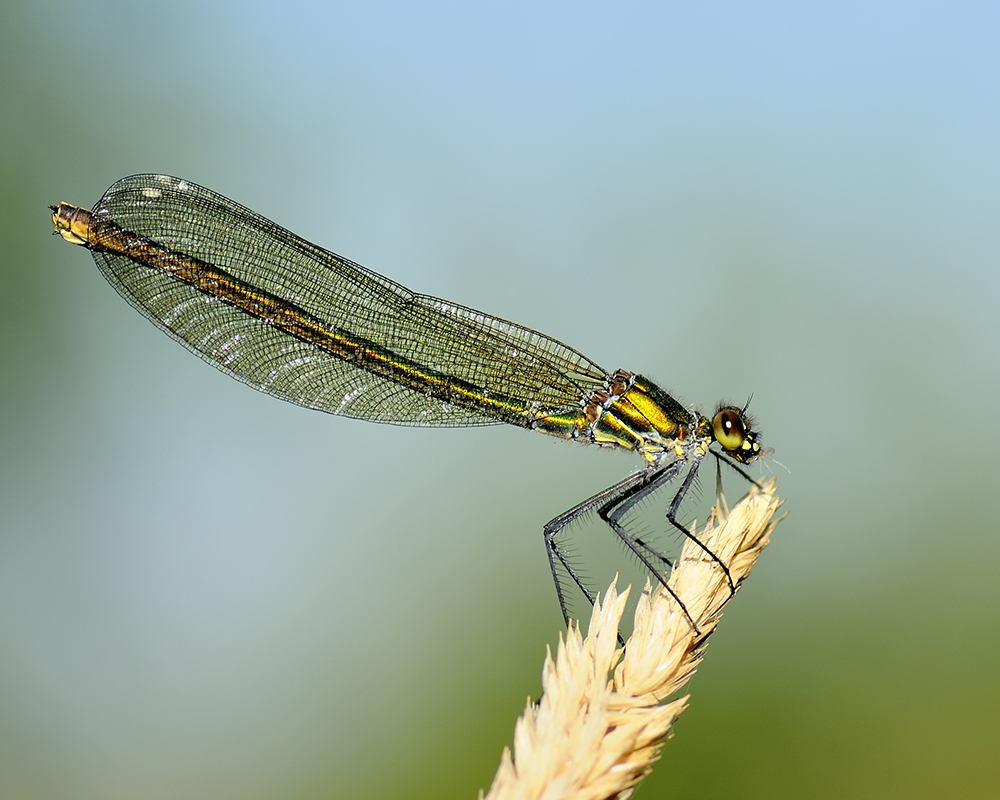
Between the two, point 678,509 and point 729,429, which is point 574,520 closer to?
point 678,509

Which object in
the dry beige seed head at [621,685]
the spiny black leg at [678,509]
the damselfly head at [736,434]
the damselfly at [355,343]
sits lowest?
the dry beige seed head at [621,685]

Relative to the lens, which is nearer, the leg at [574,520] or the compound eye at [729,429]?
the leg at [574,520]

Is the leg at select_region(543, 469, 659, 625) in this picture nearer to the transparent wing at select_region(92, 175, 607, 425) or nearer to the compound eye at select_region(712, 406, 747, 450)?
the compound eye at select_region(712, 406, 747, 450)

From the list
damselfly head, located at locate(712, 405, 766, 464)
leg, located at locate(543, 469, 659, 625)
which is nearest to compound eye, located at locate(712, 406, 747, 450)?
damselfly head, located at locate(712, 405, 766, 464)

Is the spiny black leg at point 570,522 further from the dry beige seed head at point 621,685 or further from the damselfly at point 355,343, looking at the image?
the dry beige seed head at point 621,685

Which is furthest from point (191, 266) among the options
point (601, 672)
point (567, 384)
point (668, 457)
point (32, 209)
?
point (32, 209)

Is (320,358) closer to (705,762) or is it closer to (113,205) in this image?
(113,205)

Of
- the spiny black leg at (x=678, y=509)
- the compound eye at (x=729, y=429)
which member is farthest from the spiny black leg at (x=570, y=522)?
the compound eye at (x=729, y=429)

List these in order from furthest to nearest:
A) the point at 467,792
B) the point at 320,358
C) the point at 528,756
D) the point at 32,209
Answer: the point at 32,209
the point at 467,792
the point at 320,358
the point at 528,756
